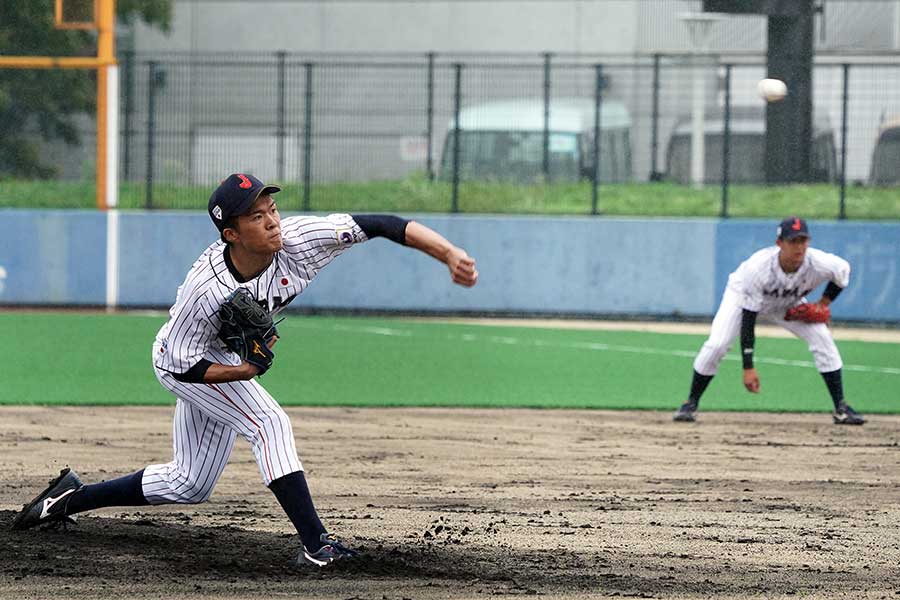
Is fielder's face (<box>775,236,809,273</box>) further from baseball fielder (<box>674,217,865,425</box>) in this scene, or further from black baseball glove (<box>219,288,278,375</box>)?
black baseball glove (<box>219,288,278,375</box>)

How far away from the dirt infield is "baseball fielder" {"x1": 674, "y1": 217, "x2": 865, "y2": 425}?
13.7 inches

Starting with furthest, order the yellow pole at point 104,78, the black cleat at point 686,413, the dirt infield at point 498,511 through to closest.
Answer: the yellow pole at point 104,78
the black cleat at point 686,413
the dirt infield at point 498,511

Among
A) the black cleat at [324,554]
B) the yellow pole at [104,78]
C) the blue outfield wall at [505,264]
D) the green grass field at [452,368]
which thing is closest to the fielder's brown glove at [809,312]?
the green grass field at [452,368]

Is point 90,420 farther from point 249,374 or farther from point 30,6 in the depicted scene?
point 30,6

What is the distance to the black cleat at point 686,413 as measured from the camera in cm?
1141

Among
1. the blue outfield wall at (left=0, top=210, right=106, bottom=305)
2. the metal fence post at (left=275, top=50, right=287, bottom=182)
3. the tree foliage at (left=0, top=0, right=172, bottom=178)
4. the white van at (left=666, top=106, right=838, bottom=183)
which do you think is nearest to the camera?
the blue outfield wall at (left=0, top=210, right=106, bottom=305)

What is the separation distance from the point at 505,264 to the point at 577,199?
5.78 ft

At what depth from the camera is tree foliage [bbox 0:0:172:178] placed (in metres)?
25.2

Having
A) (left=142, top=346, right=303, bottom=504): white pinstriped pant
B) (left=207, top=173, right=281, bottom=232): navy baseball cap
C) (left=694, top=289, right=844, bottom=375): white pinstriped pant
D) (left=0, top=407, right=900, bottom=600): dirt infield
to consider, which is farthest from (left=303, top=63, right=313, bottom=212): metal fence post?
(left=207, top=173, right=281, bottom=232): navy baseball cap

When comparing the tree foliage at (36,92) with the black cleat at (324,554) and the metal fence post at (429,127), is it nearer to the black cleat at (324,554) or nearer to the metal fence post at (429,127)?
the metal fence post at (429,127)

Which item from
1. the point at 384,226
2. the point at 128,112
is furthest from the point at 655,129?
the point at 384,226

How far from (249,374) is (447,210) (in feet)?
50.3

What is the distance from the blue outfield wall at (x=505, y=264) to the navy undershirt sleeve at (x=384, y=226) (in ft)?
43.8

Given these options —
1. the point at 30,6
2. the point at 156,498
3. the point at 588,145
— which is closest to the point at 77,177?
the point at 30,6
